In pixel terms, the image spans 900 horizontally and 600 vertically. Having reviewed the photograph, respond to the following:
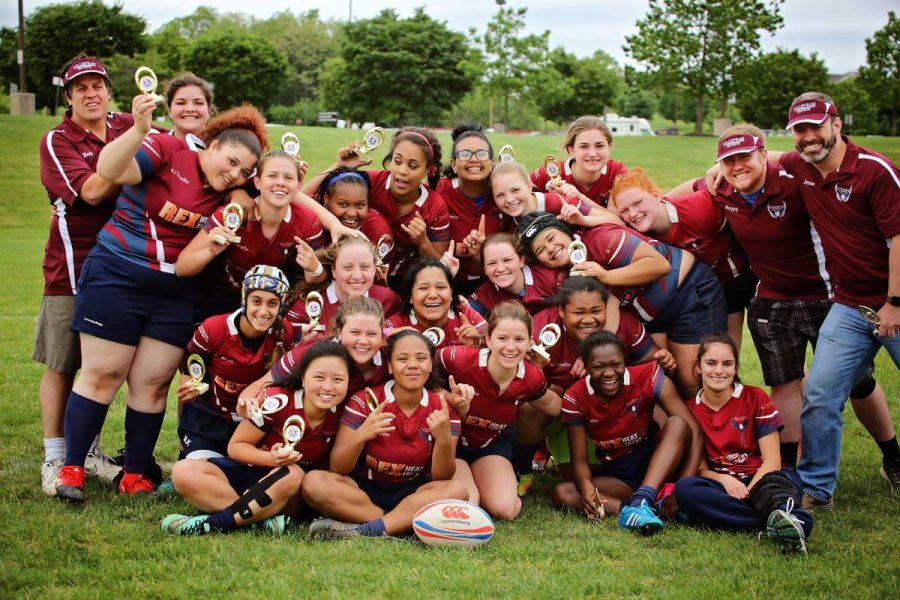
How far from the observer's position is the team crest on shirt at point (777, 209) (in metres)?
5.39

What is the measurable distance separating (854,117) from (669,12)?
15.4m

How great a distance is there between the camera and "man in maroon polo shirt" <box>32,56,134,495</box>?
18.0 ft

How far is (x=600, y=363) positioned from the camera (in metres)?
5.23

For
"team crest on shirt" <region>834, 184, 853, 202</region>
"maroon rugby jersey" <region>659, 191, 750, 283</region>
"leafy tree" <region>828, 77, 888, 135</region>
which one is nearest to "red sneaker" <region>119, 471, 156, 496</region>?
"maroon rugby jersey" <region>659, 191, 750, 283</region>

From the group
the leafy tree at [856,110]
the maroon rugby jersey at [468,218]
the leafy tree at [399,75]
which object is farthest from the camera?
the leafy tree at [399,75]

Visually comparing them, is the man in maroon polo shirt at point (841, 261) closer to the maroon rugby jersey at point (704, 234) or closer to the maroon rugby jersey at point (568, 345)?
the maroon rugby jersey at point (704, 234)

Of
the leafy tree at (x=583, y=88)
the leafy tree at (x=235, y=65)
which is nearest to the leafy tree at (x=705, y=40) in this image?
the leafy tree at (x=583, y=88)

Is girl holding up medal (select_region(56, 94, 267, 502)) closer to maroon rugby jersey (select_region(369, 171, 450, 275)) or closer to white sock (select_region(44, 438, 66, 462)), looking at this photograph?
white sock (select_region(44, 438, 66, 462))

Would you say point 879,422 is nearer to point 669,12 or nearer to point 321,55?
point 669,12

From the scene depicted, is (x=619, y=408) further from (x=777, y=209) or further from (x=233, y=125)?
(x=233, y=125)

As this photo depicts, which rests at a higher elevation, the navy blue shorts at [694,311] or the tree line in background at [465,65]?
the tree line in background at [465,65]

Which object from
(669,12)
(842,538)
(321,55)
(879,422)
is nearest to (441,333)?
(842,538)

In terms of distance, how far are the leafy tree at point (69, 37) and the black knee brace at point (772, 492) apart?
4314 centimetres

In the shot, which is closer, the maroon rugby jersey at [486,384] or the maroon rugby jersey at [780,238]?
the maroon rugby jersey at [486,384]
